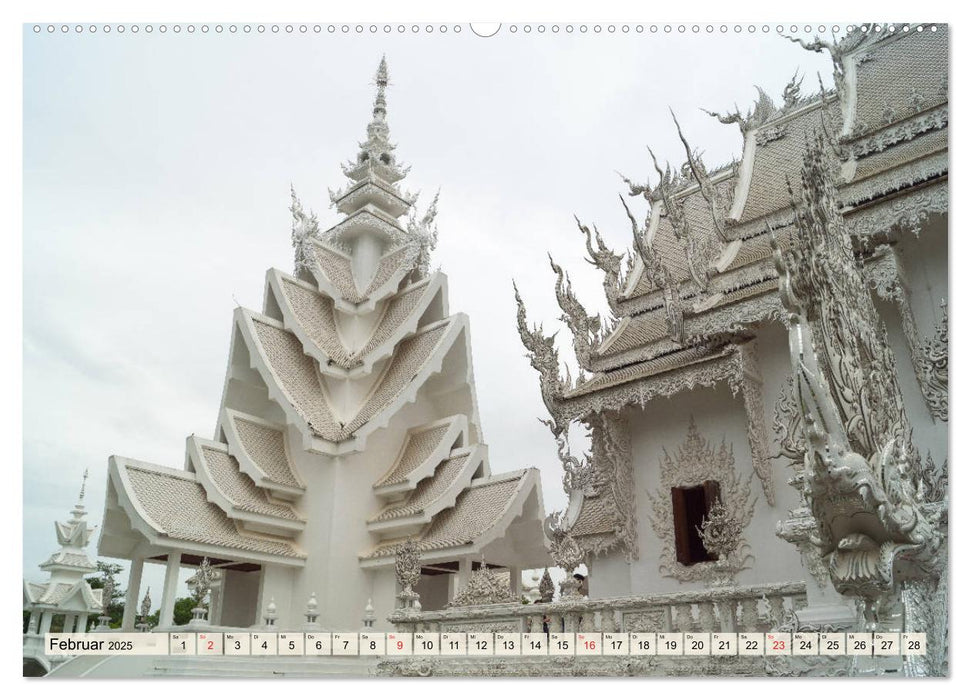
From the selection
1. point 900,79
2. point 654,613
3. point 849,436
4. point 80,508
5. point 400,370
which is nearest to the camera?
point 849,436

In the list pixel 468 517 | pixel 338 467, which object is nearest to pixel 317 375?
pixel 338 467

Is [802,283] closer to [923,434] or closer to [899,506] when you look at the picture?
[899,506]

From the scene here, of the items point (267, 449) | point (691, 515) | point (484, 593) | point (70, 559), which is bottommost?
point (484, 593)

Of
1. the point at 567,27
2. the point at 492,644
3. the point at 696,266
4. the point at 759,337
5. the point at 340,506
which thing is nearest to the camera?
the point at 567,27

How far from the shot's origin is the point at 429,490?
31.4 ft

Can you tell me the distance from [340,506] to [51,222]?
18.2ft

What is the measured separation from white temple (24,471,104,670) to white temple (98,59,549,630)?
1.17 metres

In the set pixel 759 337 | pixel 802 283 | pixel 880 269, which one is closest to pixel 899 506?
pixel 802 283

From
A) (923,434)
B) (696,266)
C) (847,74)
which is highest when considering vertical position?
(847,74)

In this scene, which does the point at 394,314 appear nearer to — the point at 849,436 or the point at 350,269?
the point at 350,269

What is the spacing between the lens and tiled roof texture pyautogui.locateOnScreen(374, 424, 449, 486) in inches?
386

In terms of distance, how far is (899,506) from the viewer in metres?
2.96

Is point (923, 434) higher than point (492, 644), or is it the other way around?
point (923, 434)

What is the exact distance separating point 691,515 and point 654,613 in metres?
2.00
